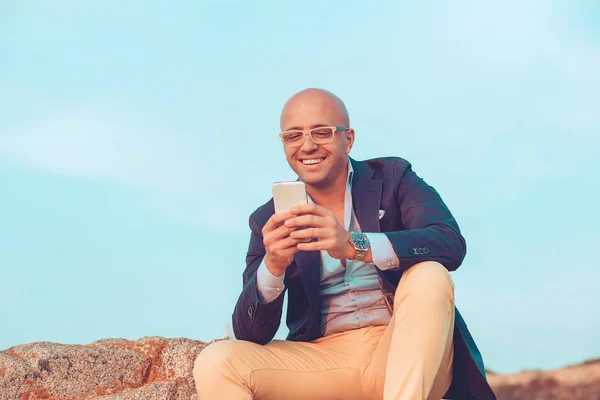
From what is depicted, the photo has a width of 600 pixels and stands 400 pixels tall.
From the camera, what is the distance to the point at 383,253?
13.1 ft

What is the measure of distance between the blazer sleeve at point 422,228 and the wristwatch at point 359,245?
159mm

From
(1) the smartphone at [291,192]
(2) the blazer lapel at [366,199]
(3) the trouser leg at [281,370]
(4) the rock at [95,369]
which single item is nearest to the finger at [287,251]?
(1) the smartphone at [291,192]

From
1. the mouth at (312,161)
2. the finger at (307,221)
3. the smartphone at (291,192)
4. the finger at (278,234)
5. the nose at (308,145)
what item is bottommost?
the finger at (278,234)

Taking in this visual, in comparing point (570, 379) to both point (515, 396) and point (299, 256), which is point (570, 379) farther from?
point (299, 256)

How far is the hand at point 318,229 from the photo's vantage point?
12.6 ft

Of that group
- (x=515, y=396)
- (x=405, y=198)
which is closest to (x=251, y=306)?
(x=405, y=198)

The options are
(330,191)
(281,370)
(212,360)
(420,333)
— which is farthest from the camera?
(330,191)

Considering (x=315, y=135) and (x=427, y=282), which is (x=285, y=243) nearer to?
A: (x=427, y=282)

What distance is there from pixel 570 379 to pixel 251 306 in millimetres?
6798

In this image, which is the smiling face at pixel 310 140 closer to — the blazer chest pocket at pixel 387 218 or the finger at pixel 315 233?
the blazer chest pocket at pixel 387 218

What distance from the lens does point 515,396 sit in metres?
9.52

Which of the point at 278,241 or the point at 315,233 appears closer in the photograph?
the point at 315,233

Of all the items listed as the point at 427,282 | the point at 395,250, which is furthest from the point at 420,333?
the point at 395,250

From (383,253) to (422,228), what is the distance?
369mm
